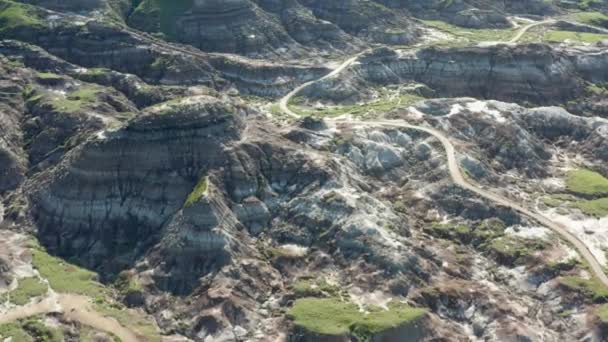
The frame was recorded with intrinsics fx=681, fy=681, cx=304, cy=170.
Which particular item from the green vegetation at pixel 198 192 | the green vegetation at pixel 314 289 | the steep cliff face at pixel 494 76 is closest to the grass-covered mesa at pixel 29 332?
the green vegetation at pixel 198 192

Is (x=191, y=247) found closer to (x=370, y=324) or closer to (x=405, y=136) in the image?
(x=370, y=324)

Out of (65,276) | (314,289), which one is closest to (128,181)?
(65,276)

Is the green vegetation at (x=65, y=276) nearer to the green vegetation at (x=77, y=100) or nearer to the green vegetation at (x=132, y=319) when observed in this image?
the green vegetation at (x=132, y=319)

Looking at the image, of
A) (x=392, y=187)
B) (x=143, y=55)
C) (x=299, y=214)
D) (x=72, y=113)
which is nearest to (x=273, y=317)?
(x=299, y=214)

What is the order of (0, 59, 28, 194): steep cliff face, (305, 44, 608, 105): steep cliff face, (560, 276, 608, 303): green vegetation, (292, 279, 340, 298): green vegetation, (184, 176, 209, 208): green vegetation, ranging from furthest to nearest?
1. (305, 44, 608, 105): steep cliff face
2. (0, 59, 28, 194): steep cliff face
3. (184, 176, 209, 208): green vegetation
4. (292, 279, 340, 298): green vegetation
5. (560, 276, 608, 303): green vegetation

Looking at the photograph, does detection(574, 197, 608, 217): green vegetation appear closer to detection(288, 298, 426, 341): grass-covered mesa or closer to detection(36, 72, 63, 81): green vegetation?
detection(288, 298, 426, 341): grass-covered mesa

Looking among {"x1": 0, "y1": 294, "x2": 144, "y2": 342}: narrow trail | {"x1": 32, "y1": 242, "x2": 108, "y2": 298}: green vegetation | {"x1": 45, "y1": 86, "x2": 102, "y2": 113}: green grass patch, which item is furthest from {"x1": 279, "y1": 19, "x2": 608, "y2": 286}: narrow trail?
{"x1": 0, "y1": 294, "x2": 144, "y2": 342}: narrow trail
